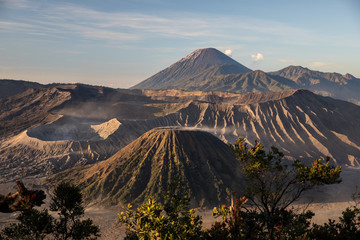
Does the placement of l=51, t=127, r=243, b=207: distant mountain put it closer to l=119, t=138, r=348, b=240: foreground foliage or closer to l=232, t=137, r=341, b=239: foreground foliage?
l=232, t=137, r=341, b=239: foreground foliage

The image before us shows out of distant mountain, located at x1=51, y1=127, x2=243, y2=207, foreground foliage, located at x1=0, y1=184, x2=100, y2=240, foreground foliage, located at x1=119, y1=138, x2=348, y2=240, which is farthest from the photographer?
distant mountain, located at x1=51, y1=127, x2=243, y2=207

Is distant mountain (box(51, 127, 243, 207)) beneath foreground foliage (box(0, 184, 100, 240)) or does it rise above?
beneath

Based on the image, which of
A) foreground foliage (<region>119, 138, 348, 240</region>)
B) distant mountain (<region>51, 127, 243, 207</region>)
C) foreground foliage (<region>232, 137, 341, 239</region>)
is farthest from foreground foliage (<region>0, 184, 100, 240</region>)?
distant mountain (<region>51, 127, 243, 207</region>)

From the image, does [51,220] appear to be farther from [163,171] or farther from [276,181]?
[163,171]

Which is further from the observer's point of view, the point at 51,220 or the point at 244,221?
the point at 51,220

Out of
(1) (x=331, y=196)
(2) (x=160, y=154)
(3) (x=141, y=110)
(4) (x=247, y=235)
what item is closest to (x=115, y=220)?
(2) (x=160, y=154)

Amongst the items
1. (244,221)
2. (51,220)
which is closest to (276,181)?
(244,221)

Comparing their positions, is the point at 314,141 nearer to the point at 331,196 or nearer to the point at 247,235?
the point at 331,196

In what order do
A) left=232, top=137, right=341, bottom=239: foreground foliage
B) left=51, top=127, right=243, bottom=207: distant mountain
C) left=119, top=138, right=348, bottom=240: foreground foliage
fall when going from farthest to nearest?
left=51, top=127, right=243, bottom=207: distant mountain, left=232, top=137, right=341, bottom=239: foreground foliage, left=119, top=138, right=348, bottom=240: foreground foliage
